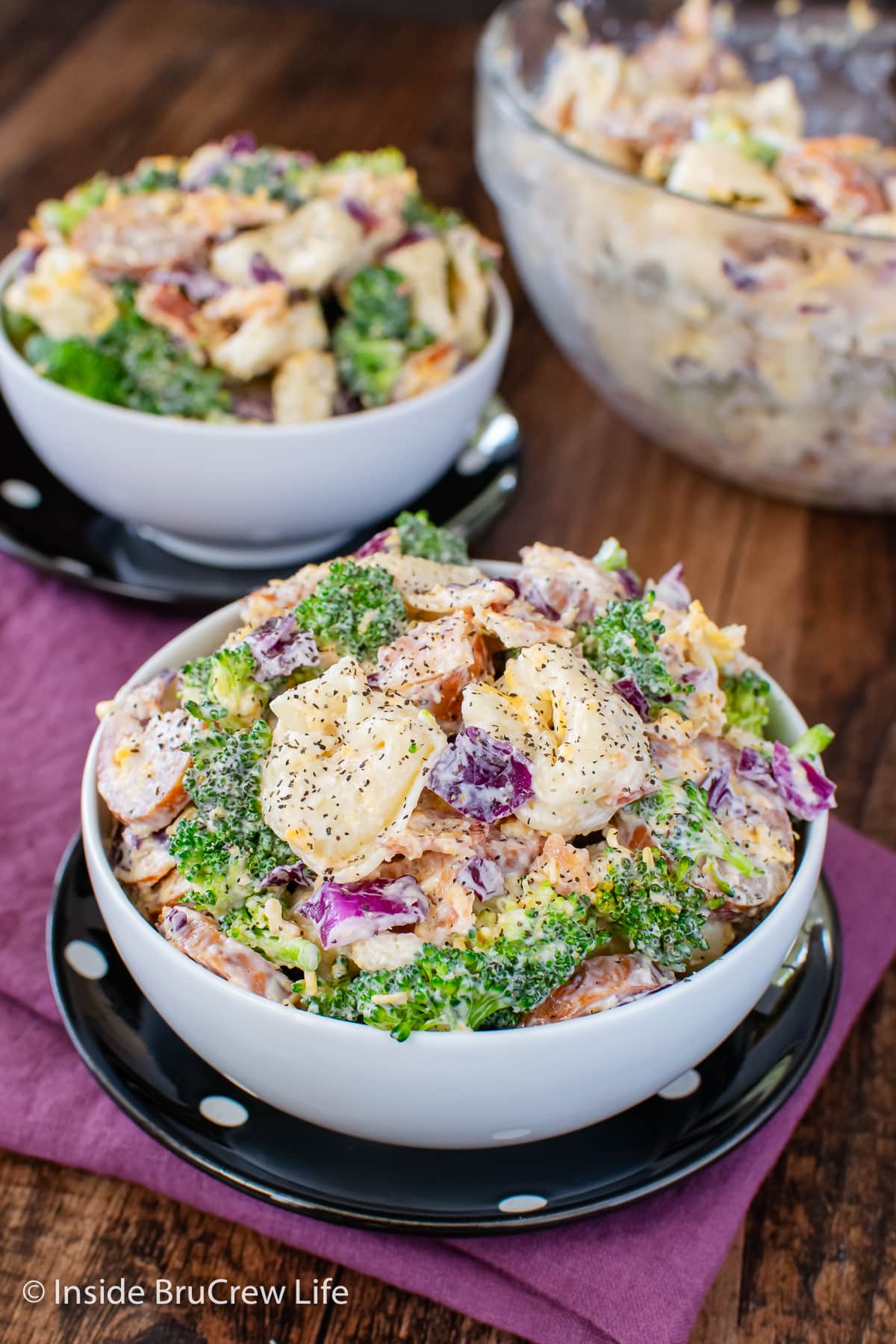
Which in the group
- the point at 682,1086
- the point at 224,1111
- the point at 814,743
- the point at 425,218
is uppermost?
the point at 425,218

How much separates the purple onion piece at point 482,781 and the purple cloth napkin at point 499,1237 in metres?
0.45

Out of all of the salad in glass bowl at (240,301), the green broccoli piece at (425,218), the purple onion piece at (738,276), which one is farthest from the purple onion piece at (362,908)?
the green broccoli piece at (425,218)

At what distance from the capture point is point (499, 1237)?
1.34 meters

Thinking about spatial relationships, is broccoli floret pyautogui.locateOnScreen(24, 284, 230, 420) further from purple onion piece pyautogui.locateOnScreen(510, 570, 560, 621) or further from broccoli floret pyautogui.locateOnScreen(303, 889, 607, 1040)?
broccoli floret pyautogui.locateOnScreen(303, 889, 607, 1040)

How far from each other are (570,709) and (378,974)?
0.31 metres

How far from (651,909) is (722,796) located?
0.60ft

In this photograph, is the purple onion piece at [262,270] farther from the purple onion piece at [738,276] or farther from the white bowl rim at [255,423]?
the purple onion piece at [738,276]

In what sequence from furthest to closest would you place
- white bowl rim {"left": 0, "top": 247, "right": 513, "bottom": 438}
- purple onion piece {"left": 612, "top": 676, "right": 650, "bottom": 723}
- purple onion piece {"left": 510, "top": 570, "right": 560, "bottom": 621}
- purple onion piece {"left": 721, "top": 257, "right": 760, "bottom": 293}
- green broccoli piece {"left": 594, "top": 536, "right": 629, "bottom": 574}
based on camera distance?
1. purple onion piece {"left": 721, "top": 257, "right": 760, "bottom": 293}
2. white bowl rim {"left": 0, "top": 247, "right": 513, "bottom": 438}
3. green broccoli piece {"left": 594, "top": 536, "right": 629, "bottom": 574}
4. purple onion piece {"left": 510, "top": 570, "right": 560, "bottom": 621}
5. purple onion piece {"left": 612, "top": 676, "right": 650, "bottom": 723}

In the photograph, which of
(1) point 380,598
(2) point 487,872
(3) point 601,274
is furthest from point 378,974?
(3) point 601,274

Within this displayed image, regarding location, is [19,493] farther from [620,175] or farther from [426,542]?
[620,175]

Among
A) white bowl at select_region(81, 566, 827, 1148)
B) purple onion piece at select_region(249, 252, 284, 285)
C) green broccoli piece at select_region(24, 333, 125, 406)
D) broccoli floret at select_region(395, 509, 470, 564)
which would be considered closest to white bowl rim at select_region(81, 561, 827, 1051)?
white bowl at select_region(81, 566, 827, 1148)

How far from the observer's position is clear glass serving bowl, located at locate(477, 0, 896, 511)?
212cm

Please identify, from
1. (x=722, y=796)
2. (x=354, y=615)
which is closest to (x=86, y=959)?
(x=354, y=615)

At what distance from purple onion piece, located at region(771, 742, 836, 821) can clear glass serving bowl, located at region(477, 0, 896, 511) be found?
3.28 ft
